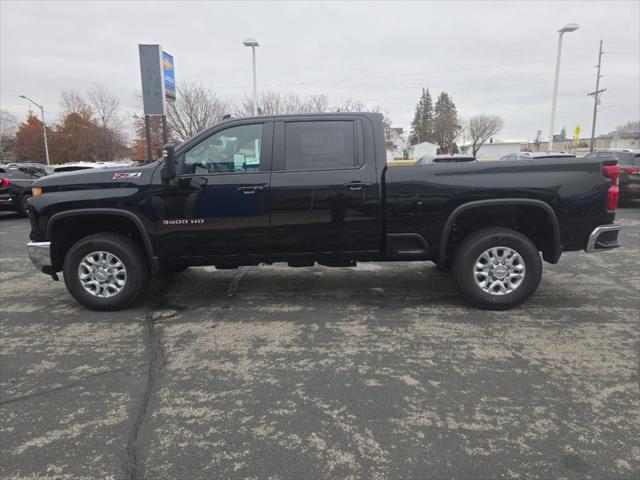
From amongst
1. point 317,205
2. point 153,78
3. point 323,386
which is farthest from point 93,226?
point 153,78

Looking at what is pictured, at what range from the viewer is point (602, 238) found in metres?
4.61

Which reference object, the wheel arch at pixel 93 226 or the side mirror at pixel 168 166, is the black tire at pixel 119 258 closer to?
the wheel arch at pixel 93 226

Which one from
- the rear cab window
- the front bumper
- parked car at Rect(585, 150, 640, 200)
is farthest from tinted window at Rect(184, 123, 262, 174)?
parked car at Rect(585, 150, 640, 200)

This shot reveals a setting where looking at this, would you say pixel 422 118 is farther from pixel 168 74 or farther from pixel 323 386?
pixel 323 386

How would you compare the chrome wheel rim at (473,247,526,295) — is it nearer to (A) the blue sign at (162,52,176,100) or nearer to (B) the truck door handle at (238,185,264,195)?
(B) the truck door handle at (238,185,264,195)

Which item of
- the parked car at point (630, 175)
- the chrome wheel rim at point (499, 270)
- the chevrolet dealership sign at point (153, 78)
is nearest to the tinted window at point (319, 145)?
the chrome wheel rim at point (499, 270)

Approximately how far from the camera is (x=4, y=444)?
2629mm

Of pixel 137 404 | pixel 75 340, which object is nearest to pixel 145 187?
pixel 75 340

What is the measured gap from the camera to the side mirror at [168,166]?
14.5 ft

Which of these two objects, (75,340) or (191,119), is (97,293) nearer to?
(75,340)

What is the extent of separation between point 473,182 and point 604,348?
1841mm

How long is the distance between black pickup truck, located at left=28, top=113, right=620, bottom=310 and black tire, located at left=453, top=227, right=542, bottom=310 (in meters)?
0.01

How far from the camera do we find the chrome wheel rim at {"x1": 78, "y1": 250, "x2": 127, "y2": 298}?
15.6 ft

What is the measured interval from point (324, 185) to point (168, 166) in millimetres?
1541
